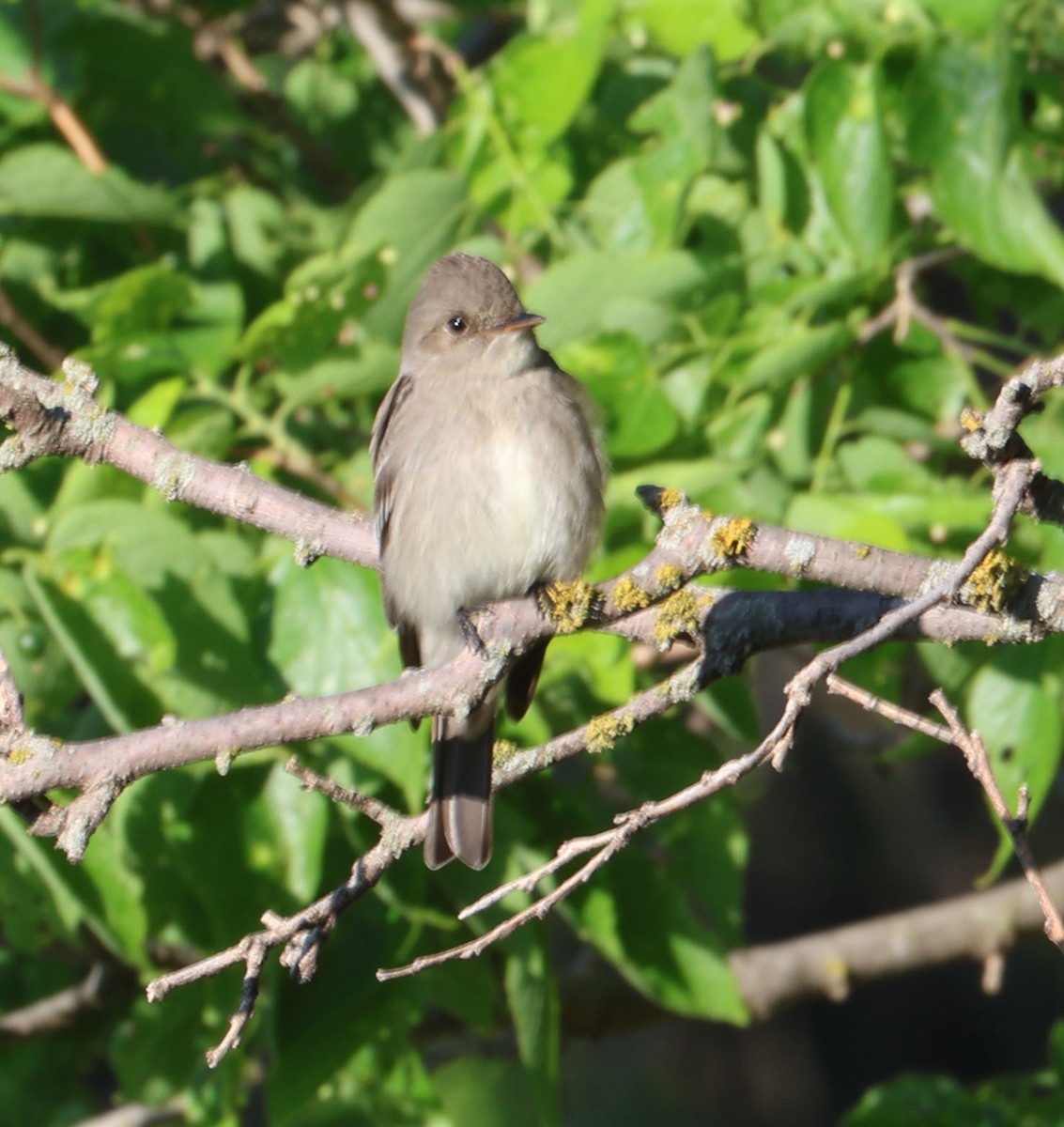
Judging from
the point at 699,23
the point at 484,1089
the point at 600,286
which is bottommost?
the point at 484,1089

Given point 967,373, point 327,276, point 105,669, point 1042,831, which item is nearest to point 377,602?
point 105,669

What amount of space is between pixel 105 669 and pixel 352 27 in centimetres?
276

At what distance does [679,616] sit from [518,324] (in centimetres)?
131

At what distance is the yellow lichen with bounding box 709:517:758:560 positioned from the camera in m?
Answer: 2.41

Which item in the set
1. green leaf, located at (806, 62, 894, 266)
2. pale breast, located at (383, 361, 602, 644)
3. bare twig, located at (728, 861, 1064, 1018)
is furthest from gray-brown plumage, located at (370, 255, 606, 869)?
bare twig, located at (728, 861, 1064, 1018)

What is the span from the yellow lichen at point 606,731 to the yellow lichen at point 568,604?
159mm

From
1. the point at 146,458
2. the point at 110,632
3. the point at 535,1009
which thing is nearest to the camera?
the point at 146,458

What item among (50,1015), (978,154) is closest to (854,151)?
(978,154)

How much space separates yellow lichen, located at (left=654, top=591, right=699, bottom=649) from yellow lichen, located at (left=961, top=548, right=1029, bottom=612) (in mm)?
391

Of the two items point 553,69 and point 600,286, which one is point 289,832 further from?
point 553,69

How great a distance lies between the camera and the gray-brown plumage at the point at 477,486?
11.4 ft

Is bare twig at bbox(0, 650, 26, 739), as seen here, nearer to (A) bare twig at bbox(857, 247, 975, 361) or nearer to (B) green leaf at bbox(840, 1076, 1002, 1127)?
(A) bare twig at bbox(857, 247, 975, 361)

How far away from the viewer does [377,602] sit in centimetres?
332

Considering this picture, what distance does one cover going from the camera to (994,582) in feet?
7.85
